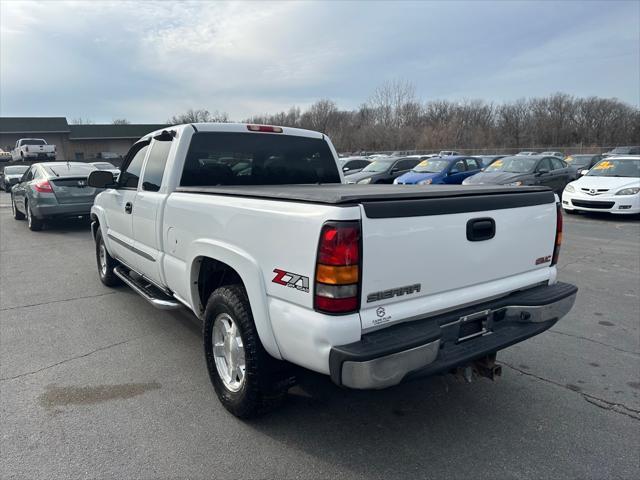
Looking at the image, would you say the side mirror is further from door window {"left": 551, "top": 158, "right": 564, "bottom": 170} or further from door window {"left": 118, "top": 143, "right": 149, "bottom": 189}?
door window {"left": 551, "top": 158, "right": 564, "bottom": 170}

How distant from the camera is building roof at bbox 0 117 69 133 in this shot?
49.3m

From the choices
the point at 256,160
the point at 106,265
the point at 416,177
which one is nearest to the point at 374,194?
the point at 256,160

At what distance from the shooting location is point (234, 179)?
4.31m

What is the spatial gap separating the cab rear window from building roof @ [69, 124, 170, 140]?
5378 cm

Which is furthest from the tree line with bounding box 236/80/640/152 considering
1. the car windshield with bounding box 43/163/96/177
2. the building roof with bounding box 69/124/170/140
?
the car windshield with bounding box 43/163/96/177

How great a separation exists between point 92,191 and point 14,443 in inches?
355

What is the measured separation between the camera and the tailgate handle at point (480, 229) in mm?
2735

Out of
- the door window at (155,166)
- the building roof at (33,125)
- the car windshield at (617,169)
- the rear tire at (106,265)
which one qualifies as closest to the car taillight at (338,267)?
the door window at (155,166)

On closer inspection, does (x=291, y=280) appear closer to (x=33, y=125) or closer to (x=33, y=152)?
(x=33, y=152)

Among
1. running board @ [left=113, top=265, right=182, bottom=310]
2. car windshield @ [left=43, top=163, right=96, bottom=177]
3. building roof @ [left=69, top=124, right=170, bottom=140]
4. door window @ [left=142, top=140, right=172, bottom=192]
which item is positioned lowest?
running board @ [left=113, top=265, right=182, bottom=310]

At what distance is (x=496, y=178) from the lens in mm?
13602

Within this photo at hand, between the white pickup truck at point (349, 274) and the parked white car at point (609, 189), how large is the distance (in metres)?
10.2

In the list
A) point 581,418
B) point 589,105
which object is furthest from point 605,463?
point 589,105

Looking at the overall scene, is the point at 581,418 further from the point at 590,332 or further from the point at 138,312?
the point at 138,312
